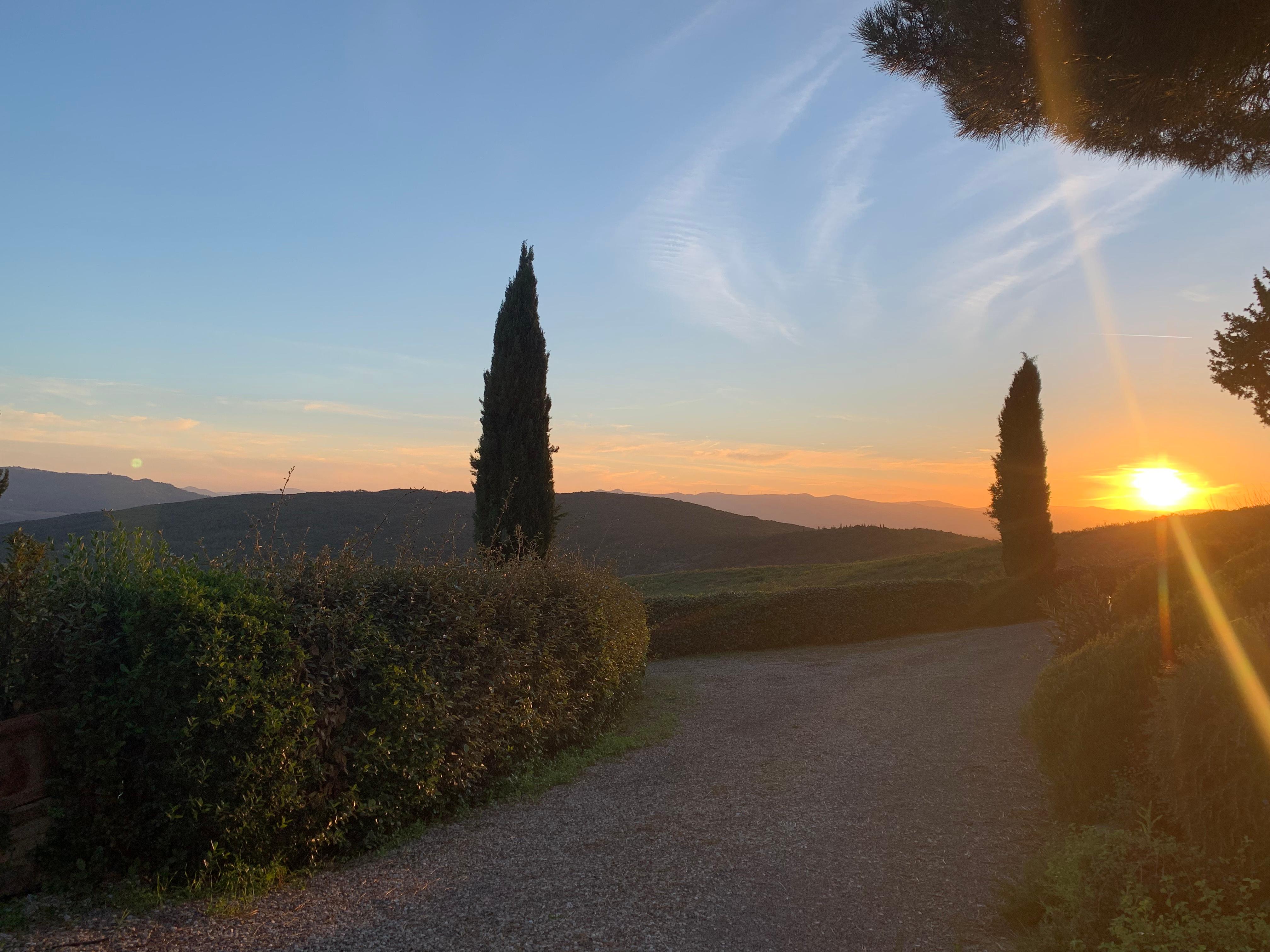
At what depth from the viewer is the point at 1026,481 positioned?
17.2 metres

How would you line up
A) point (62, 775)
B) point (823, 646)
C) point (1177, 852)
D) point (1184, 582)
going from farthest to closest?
point (823, 646)
point (1184, 582)
point (62, 775)
point (1177, 852)

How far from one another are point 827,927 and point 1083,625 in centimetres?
533

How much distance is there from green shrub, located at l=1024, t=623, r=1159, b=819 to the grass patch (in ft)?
39.8

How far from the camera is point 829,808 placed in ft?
17.6

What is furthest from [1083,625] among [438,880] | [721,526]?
[721,526]

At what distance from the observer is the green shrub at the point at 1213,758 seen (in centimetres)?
329

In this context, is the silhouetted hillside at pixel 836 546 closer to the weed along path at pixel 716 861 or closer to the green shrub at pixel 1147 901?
the weed along path at pixel 716 861

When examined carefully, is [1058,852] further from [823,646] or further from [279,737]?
[823,646]

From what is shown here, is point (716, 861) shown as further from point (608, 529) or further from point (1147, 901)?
point (608, 529)

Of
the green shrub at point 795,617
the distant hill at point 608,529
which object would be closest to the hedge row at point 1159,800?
the green shrub at point 795,617

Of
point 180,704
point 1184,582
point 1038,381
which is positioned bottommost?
point 180,704

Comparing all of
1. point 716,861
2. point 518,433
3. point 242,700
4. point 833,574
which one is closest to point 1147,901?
point 716,861

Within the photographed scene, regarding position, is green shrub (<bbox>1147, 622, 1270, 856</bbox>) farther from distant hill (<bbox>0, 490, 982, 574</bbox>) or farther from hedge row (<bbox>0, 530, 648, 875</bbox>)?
distant hill (<bbox>0, 490, 982, 574</bbox>)

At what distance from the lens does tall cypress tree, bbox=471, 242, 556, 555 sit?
13.0m
